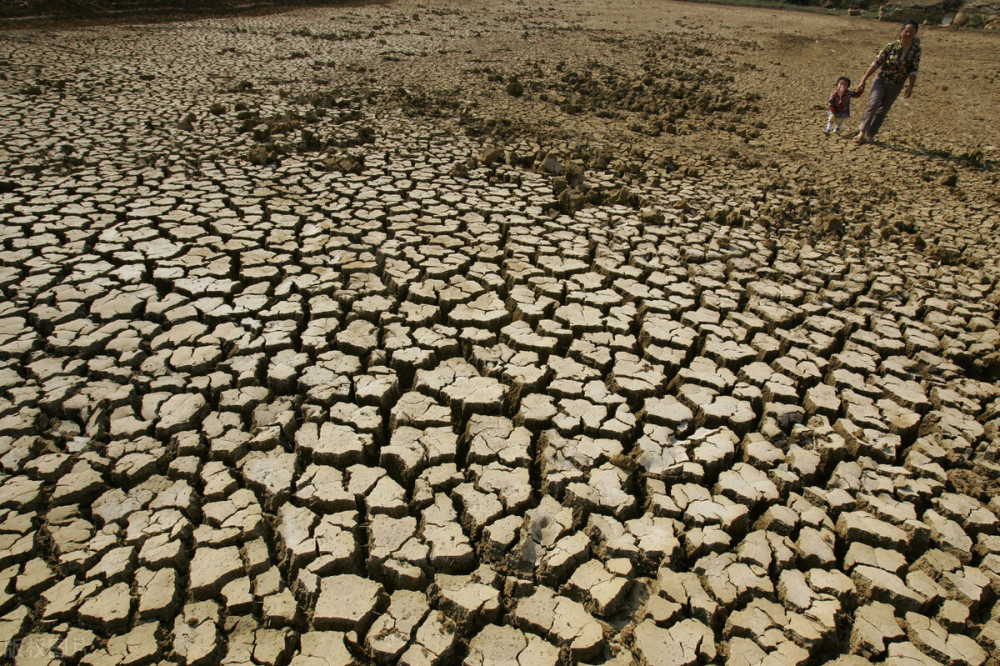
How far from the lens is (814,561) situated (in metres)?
2.05

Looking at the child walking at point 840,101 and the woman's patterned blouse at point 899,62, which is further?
the child walking at point 840,101

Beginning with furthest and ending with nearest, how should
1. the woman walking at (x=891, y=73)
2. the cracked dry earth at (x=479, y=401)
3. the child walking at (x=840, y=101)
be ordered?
1. the child walking at (x=840, y=101)
2. the woman walking at (x=891, y=73)
3. the cracked dry earth at (x=479, y=401)

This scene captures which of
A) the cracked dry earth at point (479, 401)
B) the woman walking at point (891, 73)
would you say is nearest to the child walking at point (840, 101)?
the woman walking at point (891, 73)

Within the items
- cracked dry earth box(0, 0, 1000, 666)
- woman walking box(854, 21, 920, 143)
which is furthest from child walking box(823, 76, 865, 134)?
cracked dry earth box(0, 0, 1000, 666)

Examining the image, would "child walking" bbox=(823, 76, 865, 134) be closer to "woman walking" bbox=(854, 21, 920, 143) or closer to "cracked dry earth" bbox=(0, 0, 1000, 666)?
"woman walking" bbox=(854, 21, 920, 143)

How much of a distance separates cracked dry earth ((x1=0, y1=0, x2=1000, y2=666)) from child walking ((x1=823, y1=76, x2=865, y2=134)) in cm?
162

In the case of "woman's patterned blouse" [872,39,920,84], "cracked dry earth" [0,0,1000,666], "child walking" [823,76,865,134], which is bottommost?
"cracked dry earth" [0,0,1000,666]

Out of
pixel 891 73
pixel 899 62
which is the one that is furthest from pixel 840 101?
pixel 899 62

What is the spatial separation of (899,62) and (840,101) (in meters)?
0.69

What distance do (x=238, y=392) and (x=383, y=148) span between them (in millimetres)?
3662

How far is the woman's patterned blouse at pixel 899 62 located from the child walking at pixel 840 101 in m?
0.29

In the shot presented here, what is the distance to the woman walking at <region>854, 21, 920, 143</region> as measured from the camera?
22.7 ft

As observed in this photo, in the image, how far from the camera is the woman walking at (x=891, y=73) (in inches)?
272

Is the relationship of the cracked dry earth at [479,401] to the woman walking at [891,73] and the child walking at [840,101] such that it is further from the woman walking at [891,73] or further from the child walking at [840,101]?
the child walking at [840,101]
